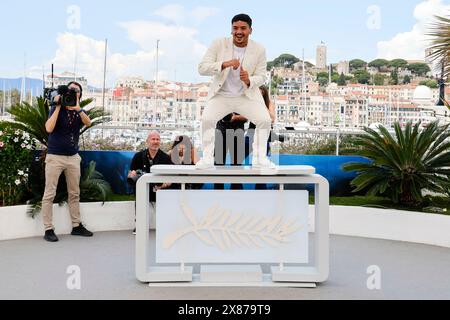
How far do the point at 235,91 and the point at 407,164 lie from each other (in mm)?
3218

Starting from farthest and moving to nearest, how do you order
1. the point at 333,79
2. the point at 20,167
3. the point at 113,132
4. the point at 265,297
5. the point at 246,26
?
the point at 333,79, the point at 113,132, the point at 20,167, the point at 246,26, the point at 265,297

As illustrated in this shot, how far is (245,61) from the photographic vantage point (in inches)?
209

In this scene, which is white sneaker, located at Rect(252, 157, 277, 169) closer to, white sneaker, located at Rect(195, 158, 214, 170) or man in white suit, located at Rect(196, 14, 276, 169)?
man in white suit, located at Rect(196, 14, 276, 169)

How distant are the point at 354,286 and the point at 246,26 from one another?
232cm

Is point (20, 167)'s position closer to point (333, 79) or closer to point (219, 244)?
point (219, 244)

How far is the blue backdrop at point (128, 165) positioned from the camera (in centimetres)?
908

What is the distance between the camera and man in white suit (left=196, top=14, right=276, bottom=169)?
5.32m

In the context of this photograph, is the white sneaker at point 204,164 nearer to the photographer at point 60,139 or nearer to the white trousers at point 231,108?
the white trousers at point 231,108

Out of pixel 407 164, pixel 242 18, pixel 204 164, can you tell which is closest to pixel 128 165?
pixel 407 164

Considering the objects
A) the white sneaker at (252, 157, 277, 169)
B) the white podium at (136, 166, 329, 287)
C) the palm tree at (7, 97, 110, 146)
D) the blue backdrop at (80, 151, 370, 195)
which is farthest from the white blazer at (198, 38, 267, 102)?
the blue backdrop at (80, 151, 370, 195)

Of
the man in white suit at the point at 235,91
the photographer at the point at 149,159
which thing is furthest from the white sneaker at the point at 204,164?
the photographer at the point at 149,159

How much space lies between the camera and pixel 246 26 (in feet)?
17.1

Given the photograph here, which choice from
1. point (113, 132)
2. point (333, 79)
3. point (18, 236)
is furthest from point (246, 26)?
point (333, 79)

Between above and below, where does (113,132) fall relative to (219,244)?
above
